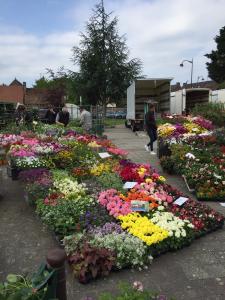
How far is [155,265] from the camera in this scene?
537 centimetres

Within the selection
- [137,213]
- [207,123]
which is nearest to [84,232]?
[137,213]

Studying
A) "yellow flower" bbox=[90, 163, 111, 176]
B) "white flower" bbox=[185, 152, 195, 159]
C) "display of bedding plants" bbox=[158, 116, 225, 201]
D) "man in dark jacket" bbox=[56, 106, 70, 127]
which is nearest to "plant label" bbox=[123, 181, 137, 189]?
"yellow flower" bbox=[90, 163, 111, 176]

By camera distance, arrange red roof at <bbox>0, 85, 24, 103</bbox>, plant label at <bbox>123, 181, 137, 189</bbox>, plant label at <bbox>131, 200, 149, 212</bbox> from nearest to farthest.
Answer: plant label at <bbox>131, 200, 149, 212</bbox> < plant label at <bbox>123, 181, 137, 189</bbox> < red roof at <bbox>0, 85, 24, 103</bbox>

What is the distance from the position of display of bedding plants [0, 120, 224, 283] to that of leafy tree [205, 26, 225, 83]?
4377 centimetres

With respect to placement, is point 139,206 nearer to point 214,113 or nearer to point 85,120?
point 85,120

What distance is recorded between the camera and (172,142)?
12703mm

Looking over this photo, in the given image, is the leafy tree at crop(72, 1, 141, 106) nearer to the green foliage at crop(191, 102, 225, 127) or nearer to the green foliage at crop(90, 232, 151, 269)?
the green foliage at crop(191, 102, 225, 127)

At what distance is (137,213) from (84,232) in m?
1.21

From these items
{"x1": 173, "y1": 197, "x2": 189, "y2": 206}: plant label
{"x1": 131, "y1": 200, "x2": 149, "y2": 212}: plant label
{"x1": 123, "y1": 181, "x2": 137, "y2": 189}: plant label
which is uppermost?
{"x1": 123, "y1": 181, "x2": 137, "y2": 189}: plant label

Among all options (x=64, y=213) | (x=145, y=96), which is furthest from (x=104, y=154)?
(x=145, y=96)

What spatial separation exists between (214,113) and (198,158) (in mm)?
9211

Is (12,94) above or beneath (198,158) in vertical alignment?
above

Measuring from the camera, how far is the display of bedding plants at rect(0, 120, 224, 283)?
5281 millimetres

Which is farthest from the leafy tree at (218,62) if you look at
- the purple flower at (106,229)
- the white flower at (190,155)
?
the purple flower at (106,229)
